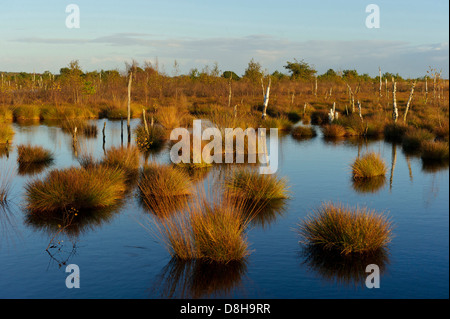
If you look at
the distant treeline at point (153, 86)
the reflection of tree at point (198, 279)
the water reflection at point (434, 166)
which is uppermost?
the distant treeline at point (153, 86)

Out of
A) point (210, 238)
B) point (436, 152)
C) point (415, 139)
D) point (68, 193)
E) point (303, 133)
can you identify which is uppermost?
point (303, 133)

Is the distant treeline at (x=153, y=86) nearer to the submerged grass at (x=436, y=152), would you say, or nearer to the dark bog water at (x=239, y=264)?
the submerged grass at (x=436, y=152)

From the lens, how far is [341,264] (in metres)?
8.32

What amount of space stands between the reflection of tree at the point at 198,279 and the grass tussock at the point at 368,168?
325 inches

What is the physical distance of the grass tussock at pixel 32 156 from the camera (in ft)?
58.3

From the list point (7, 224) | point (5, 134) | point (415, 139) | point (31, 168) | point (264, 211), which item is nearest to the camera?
point (7, 224)

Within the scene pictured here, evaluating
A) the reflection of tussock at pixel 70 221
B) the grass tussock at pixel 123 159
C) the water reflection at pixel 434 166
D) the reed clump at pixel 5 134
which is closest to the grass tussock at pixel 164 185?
the reflection of tussock at pixel 70 221

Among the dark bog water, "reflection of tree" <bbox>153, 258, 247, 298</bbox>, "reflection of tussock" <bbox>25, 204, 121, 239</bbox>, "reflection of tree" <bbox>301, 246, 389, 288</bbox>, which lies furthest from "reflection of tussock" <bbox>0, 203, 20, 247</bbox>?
"reflection of tree" <bbox>301, 246, 389, 288</bbox>

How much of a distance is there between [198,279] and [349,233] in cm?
283

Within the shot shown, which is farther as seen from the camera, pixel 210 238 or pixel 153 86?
pixel 153 86

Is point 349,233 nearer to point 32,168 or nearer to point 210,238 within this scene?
point 210,238

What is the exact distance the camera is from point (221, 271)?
26.3 ft

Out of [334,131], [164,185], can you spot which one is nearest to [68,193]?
[164,185]

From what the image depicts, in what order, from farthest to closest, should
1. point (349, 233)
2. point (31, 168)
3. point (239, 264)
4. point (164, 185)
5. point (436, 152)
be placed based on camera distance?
point (436, 152)
point (31, 168)
point (164, 185)
point (349, 233)
point (239, 264)
